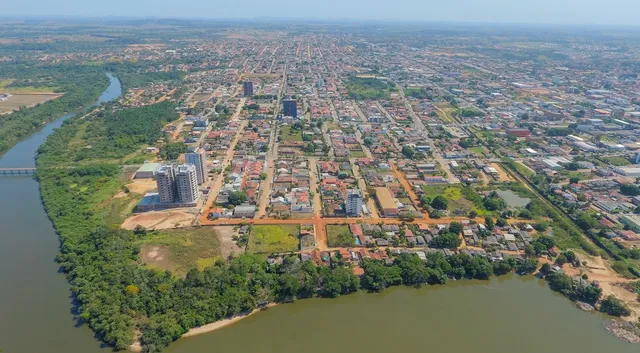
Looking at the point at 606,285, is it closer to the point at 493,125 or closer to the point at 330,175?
the point at 330,175

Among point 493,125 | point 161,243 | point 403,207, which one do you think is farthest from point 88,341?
point 493,125

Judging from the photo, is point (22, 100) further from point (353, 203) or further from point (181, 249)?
point (353, 203)

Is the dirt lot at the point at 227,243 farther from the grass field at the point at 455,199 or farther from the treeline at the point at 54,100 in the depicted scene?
the treeline at the point at 54,100

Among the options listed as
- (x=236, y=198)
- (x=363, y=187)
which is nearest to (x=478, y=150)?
(x=363, y=187)

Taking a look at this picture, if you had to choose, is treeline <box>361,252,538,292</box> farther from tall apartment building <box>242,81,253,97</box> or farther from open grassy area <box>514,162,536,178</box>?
tall apartment building <box>242,81,253,97</box>

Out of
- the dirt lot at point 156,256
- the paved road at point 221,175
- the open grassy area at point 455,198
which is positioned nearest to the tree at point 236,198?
the paved road at point 221,175

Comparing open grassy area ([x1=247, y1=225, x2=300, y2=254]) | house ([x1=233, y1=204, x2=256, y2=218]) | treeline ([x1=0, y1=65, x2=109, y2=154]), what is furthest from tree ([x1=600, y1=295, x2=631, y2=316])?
treeline ([x1=0, y1=65, x2=109, y2=154])
